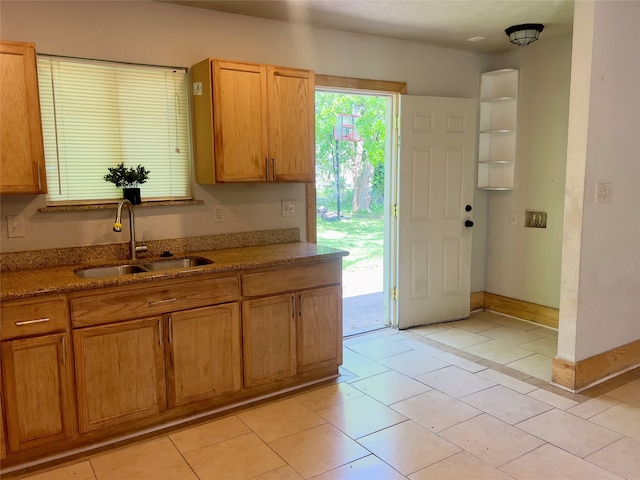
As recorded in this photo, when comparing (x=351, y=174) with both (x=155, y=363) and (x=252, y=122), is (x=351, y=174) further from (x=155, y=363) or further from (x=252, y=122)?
(x=155, y=363)

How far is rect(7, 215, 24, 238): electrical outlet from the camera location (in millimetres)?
2711

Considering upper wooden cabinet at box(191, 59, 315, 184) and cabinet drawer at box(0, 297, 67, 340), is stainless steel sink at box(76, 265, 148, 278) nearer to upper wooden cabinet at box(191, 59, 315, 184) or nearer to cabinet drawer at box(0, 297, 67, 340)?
cabinet drawer at box(0, 297, 67, 340)

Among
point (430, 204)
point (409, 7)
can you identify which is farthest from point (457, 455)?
point (409, 7)

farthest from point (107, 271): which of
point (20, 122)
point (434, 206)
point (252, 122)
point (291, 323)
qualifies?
point (434, 206)

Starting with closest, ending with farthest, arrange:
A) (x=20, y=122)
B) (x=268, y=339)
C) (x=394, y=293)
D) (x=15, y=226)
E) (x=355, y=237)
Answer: (x=20, y=122) → (x=15, y=226) → (x=268, y=339) → (x=394, y=293) → (x=355, y=237)

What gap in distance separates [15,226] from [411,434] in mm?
2378

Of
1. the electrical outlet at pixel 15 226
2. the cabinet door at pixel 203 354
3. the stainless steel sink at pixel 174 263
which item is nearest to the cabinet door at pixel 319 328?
the cabinet door at pixel 203 354

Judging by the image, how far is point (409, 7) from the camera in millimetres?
3238

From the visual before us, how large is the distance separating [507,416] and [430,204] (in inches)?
78.0

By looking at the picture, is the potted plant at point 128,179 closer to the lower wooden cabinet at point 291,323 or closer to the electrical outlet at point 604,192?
the lower wooden cabinet at point 291,323

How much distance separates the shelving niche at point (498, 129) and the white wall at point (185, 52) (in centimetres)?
69

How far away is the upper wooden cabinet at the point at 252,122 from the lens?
9.87 feet

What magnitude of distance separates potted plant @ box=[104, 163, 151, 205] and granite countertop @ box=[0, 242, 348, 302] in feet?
1.25

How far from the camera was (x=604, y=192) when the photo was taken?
10.1ft
